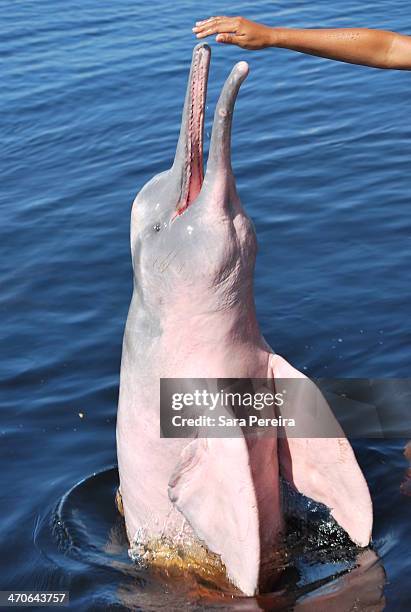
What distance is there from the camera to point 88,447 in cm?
853

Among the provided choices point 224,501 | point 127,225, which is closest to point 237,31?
point 224,501

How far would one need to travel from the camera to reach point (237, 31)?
233 inches

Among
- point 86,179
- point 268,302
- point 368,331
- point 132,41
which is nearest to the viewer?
point 368,331

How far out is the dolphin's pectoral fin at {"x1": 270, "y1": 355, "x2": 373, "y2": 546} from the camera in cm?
665

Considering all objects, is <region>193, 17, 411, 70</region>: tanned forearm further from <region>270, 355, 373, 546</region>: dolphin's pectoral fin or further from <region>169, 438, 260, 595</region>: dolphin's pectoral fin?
<region>169, 438, 260, 595</region>: dolphin's pectoral fin

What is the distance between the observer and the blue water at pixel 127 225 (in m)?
7.99

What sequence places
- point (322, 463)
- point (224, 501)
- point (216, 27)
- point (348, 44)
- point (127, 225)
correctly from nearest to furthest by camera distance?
point (216, 27) < point (224, 501) < point (348, 44) < point (322, 463) < point (127, 225)

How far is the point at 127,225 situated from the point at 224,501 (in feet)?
22.1

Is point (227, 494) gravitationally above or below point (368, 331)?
above

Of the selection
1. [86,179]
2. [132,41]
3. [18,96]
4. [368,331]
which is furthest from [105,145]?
[368,331]

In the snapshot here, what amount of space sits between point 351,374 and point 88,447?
2.38m

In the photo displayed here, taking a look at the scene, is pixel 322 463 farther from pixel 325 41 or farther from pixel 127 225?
pixel 127 225

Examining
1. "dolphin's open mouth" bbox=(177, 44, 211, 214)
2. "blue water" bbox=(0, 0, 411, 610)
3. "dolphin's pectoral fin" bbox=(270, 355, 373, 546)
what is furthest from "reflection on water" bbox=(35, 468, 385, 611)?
"dolphin's open mouth" bbox=(177, 44, 211, 214)

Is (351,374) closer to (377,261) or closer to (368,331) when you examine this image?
(368,331)
